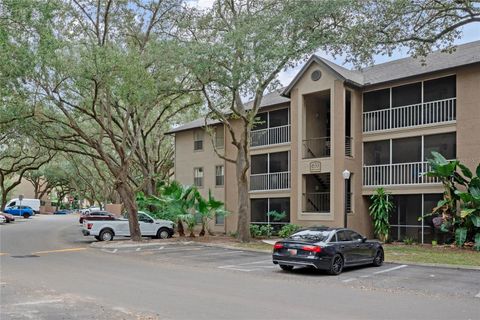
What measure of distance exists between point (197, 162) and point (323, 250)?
22.4 meters

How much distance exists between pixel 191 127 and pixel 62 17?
48.1 ft

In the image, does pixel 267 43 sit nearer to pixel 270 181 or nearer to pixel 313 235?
pixel 313 235

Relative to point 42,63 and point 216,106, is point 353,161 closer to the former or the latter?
point 216,106

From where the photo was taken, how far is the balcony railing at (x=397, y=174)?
24.5 metres

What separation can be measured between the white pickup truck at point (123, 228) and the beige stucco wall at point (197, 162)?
4825 millimetres

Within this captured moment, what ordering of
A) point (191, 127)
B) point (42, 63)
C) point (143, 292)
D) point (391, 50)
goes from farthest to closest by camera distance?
point (191, 127)
point (42, 63)
point (391, 50)
point (143, 292)

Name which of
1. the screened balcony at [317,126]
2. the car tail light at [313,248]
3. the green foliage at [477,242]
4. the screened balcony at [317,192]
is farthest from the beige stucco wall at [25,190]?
the car tail light at [313,248]

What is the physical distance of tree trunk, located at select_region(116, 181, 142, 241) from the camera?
87.5ft

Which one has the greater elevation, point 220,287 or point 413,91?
point 413,91

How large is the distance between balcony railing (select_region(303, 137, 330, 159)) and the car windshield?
12.3 metres

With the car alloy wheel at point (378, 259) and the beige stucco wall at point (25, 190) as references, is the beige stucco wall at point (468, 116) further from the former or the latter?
the beige stucco wall at point (25, 190)

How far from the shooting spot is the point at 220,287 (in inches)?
488

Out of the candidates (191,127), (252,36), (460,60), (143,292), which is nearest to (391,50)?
(252,36)

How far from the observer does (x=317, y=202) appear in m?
28.7
